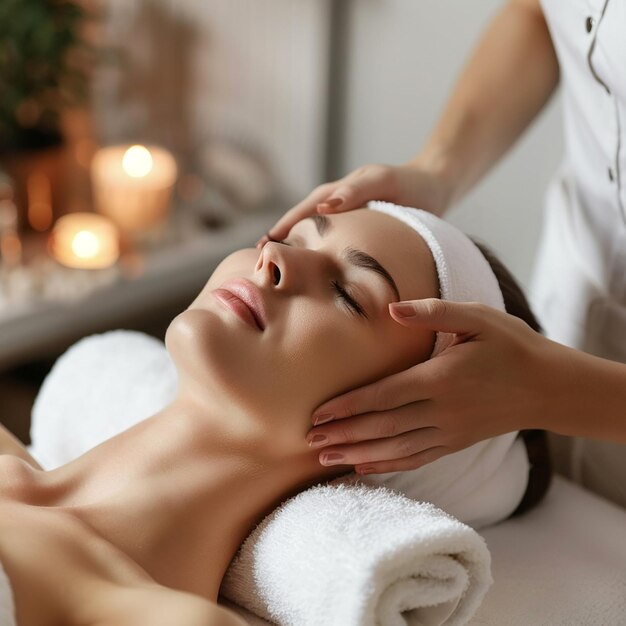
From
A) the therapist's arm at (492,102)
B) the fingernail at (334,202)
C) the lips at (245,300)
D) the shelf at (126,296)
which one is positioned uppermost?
the therapist's arm at (492,102)

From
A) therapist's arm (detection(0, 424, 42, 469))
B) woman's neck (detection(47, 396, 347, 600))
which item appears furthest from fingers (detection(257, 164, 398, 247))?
therapist's arm (detection(0, 424, 42, 469))

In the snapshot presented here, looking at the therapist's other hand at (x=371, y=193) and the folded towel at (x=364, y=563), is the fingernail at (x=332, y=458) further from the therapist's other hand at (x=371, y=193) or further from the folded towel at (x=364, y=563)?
the therapist's other hand at (x=371, y=193)

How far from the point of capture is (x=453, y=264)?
3.65 feet

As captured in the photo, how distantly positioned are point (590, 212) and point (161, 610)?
87 cm

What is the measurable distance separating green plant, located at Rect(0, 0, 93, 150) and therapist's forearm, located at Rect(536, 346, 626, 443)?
64.9 inches

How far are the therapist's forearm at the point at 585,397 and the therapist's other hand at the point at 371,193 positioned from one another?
0.36 m

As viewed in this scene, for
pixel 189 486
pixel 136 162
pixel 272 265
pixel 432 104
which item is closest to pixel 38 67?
pixel 136 162

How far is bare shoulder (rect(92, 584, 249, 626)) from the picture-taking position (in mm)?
814

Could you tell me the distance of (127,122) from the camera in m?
2.64

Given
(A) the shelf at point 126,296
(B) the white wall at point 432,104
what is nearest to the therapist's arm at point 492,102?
(B) the white wall at point 432,104

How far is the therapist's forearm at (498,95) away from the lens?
139 cm

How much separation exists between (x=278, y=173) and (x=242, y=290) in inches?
60.2

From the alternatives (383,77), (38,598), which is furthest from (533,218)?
(38,598)

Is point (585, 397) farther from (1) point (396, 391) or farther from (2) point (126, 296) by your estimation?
(2) point (126, 296)
